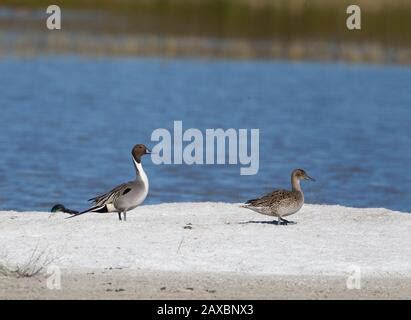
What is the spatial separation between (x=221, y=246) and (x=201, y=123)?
19.2 meters

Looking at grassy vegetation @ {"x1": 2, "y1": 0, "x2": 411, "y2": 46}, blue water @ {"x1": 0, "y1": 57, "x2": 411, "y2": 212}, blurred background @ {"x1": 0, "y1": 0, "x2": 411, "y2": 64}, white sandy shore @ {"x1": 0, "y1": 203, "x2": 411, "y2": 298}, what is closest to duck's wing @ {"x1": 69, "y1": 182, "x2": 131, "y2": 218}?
white sandy shore @ {"x1": 0, "y1": 203, "x2": 411, "y2": 298}

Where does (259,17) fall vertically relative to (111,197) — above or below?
above

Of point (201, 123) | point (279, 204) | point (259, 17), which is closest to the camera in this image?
point (279, 204)

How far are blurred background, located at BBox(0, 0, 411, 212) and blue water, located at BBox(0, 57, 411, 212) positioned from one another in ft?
0.18

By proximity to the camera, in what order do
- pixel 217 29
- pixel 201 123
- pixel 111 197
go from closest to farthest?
pixel 111 197
pixel 201 123
pixel 217 29

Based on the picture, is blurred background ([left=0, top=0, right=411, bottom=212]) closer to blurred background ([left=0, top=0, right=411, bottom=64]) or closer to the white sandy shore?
blurred background ([left=0, top=0, right=411, bottom=64])

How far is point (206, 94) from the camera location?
37.8 m

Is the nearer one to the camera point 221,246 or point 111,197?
point 221,246

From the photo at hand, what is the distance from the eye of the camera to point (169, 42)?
4659cm

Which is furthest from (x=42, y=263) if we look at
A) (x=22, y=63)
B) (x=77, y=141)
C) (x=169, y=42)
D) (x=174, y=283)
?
(x=169, y=42)

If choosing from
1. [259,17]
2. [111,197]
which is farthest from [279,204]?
[259,17]

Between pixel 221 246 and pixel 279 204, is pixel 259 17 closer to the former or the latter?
pixel 279 204
